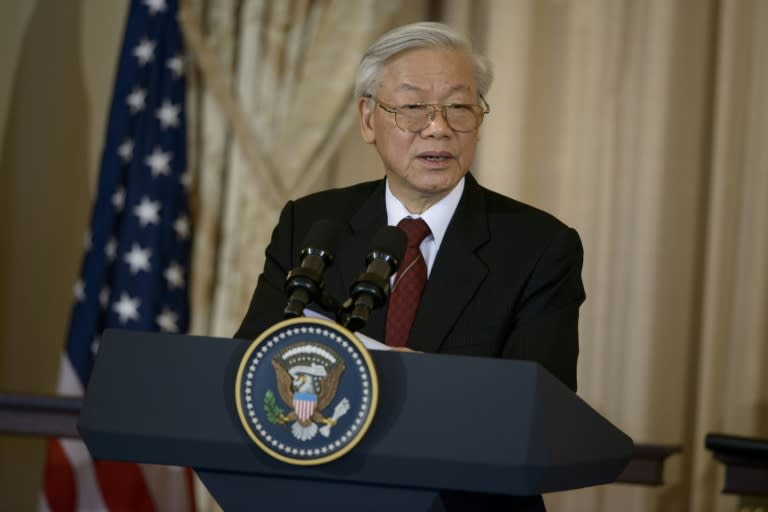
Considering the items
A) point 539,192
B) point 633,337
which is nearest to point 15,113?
point 539,192

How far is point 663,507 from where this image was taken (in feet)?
16.3

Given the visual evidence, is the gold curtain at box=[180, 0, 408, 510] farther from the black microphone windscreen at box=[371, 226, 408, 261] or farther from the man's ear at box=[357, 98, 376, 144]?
the black microphone windscreen at box=[371, 226, 408, 261]

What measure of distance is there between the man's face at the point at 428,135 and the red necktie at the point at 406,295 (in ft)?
0.48

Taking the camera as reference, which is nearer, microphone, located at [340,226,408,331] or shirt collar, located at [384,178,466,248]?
microphone, located at [340,226,408,331]

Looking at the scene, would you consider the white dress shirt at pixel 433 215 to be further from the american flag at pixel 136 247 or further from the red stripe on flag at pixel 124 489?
the red stripe on flag at pixel 124 489

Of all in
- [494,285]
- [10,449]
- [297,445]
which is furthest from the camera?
[10,449]

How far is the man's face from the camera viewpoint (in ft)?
8.38

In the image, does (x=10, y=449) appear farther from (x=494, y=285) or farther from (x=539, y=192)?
(x=494, y=285)

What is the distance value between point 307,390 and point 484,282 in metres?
0.80

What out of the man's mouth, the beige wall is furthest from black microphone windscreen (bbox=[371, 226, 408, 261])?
the beige wall

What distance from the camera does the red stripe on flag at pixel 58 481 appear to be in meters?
5.07

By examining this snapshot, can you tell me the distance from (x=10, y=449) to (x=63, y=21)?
2.19m

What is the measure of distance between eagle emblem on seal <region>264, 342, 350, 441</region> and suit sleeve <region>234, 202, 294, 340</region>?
0.75 meters

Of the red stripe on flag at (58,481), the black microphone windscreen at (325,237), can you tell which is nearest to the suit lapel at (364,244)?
the black microphone windscreen at (325,237)
